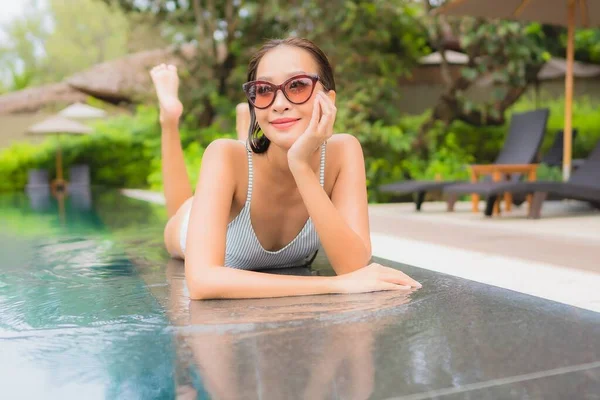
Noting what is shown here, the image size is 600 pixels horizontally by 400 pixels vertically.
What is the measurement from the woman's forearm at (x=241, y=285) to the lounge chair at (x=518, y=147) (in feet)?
16.5

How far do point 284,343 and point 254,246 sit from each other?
96cm

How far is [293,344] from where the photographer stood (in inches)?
61.9

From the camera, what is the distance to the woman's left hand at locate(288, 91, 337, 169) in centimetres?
200

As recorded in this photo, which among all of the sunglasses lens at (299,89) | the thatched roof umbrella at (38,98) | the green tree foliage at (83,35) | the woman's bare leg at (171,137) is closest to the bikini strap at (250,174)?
the sunglasses lens at (299,89)

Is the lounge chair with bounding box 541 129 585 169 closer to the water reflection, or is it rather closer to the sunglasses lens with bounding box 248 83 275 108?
the water reflection

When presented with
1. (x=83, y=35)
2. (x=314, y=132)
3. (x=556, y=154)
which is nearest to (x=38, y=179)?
(x=556, y=154)

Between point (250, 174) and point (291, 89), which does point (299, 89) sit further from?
point (250, 174)

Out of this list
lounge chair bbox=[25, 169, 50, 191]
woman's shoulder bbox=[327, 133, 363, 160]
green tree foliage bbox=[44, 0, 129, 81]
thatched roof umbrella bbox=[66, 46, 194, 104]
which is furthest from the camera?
green tree foliage bbox=[44, 0, 129, 81]

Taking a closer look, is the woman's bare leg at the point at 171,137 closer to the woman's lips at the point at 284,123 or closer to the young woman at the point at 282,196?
the young woman at the point at 282,196

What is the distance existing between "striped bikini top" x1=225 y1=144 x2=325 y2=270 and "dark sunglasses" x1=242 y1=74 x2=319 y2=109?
32cm

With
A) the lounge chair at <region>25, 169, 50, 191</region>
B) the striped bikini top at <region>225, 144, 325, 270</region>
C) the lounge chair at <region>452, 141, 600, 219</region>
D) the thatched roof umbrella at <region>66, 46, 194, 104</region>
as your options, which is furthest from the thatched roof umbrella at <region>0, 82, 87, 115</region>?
the striped bikini top at <region>225, 144, 325, 270</region>

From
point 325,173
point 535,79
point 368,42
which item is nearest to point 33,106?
point 368,42

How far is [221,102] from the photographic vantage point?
43.3 ft

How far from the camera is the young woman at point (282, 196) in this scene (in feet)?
6.83
